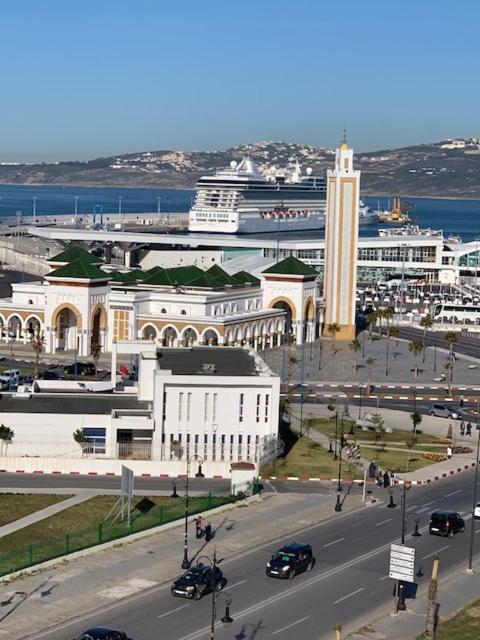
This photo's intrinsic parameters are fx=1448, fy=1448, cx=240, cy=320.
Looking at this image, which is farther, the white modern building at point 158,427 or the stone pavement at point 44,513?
the white modern building at point 158,427

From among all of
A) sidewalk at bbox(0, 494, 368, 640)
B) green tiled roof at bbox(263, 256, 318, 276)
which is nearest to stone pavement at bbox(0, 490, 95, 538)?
sidewalk at bbox(0, 494, 368, 640)

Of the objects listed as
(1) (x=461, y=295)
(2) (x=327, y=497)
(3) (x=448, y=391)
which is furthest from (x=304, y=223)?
(2) (x=327, y=497)

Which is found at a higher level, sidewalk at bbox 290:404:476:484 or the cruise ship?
the cruise ship

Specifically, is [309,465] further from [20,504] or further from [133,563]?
[133,563]

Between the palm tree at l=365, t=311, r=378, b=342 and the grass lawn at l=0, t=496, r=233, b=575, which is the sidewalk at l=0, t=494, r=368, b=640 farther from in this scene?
the palm tree at l=365, t=311, r=378, b=342

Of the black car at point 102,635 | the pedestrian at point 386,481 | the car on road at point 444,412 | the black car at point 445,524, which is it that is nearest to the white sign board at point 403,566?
the black car at point 102,635

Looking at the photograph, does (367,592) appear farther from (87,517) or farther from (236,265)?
(236,265)

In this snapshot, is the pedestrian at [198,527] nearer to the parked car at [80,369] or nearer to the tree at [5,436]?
the tree at [5,436]
